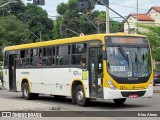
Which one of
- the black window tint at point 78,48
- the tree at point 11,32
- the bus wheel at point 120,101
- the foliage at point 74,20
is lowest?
the bus wheel at point 120,101

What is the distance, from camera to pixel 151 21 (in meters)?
84.7

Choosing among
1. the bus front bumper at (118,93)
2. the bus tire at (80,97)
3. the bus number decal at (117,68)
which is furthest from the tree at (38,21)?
the bus front bumper at (118,93)

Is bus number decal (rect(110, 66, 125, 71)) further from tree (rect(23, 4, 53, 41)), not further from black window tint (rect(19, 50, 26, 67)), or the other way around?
tree (rect(23, 4, 53, 41))

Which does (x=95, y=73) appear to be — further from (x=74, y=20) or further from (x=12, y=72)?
(x=74, y=20)

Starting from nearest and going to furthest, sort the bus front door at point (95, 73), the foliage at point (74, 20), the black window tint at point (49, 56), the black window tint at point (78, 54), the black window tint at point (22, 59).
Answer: the bus front door at point (95, 73) < the black window tint at point (78, 54) < the black window tint at point (49, 56) < the black window tint at point (22, 59) < the foliage at point (74, 20)

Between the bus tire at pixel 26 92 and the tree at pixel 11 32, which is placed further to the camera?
the tree at pixel 11 32

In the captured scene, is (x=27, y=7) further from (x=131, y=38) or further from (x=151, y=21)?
(x=131, y=38)

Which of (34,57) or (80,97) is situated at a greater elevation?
(34,57)

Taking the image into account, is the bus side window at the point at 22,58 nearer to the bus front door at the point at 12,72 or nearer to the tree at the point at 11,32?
the bus front door at the point at 12,72

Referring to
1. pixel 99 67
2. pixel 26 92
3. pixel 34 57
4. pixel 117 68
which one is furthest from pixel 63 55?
pixel 26 92

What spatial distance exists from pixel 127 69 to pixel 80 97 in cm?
253

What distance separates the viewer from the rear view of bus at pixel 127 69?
663 inches

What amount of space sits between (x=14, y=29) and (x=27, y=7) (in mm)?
42721

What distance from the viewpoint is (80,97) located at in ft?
60.1
